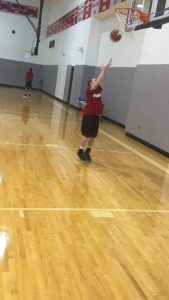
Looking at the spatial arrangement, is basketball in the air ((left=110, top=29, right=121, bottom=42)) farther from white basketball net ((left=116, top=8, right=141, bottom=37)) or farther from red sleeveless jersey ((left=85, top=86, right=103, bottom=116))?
red sleeveless jersey ((left=85, top=86, right=103, bottom=116))

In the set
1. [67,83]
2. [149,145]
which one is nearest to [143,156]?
[149,145]

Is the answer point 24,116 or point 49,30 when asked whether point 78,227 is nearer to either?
point 24,116

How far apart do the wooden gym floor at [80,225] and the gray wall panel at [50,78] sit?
608 inches

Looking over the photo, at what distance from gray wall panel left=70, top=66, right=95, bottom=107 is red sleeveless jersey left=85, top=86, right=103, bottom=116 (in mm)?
10072

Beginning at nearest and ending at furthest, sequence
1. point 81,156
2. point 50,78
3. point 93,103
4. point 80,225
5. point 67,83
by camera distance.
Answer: point 80,225 → point 93,103 → point 81,156 → point 67,83 → point 50,78

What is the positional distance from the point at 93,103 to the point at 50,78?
1794 cm

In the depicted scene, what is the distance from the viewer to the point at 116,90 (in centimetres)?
1372

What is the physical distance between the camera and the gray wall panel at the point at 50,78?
2267 centimetres

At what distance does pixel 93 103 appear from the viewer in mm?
6508

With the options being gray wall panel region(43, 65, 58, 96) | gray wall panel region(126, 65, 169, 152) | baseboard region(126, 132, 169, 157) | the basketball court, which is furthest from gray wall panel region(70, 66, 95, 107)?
the basketball court

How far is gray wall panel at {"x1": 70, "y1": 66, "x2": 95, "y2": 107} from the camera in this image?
1647cm

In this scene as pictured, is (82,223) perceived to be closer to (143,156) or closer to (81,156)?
(81,156)

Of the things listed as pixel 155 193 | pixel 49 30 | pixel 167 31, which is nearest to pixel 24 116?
pixel 167 31

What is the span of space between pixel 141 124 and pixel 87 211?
6.25 m
